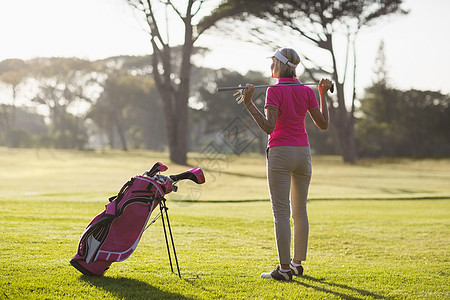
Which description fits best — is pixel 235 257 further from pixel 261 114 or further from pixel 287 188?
pixel 261 114

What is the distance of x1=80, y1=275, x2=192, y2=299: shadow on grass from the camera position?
3682 millimetres

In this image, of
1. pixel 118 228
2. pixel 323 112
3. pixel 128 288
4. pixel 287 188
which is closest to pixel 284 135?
pixel 287 188

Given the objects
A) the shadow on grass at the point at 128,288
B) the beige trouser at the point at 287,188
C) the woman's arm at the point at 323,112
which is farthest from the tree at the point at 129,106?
the shadow on grass at the point at 128,288

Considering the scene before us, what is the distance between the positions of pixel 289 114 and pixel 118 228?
1.52 meters

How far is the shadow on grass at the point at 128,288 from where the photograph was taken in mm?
3682

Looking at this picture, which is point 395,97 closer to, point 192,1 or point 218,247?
point 192,1

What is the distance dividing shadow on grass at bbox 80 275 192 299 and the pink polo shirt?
136 centimetres

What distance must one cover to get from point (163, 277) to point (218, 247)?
198 centimetres

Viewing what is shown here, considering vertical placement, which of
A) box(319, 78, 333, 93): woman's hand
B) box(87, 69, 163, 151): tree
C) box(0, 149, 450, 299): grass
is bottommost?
box(0, 149, 450, 299): grass

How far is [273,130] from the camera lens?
13.6 ft

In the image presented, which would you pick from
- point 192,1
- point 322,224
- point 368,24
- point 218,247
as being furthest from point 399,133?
point 218,247

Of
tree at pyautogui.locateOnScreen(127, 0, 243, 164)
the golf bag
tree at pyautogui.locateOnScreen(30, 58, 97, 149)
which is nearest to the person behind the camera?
the golf bag

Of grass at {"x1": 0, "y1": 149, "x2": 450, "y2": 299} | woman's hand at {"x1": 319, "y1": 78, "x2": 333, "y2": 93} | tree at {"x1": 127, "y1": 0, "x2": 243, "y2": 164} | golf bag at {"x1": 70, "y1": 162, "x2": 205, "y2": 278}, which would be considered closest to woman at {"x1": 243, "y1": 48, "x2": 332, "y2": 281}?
woman's hand at {"x1": 319, "y1": 78, "x2": 333, "y2": 93}

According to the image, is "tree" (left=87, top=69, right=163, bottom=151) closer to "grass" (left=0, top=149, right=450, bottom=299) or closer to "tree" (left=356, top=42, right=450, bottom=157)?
"tree" (left=356, top=42, right=450, bottom=157)
